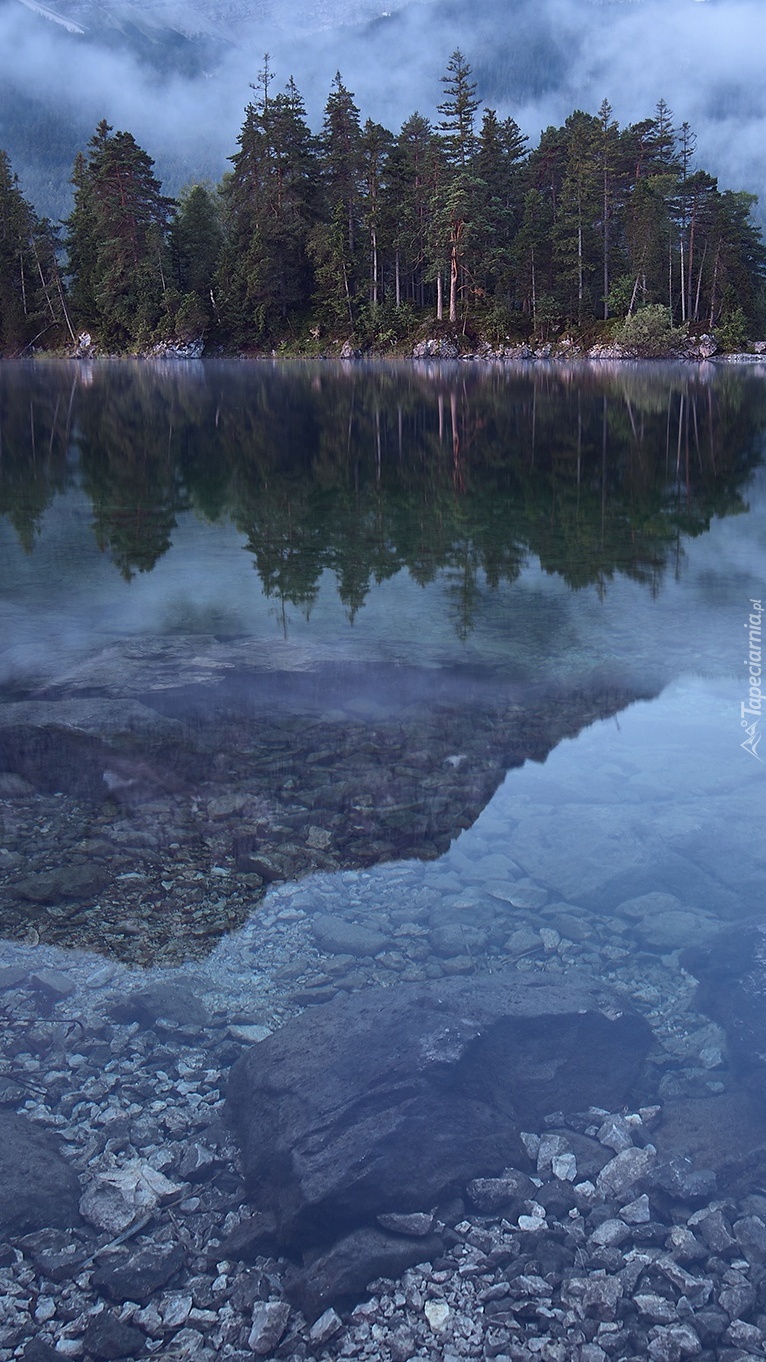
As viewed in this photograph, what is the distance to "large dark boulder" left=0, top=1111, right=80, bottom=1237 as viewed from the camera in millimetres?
3930

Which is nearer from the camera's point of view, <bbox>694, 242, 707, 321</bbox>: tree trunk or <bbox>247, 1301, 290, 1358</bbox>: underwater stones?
<bbox>247, 1301, 290, 1358</bbox>: underwater stones

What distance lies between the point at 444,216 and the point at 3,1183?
8722cm

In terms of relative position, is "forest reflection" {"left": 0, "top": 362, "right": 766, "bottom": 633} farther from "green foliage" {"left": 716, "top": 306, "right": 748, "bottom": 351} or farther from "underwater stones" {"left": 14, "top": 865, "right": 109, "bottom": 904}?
"green foliage" {"left": 716, "top": 306, "right": 748, "bottom": 351}

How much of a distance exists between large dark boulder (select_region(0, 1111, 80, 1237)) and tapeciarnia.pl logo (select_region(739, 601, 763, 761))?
5592mm

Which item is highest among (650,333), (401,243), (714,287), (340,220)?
(340,220)

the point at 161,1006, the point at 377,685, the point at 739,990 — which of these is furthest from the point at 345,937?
the point at 377,685

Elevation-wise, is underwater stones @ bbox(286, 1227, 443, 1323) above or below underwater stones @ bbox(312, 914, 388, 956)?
below

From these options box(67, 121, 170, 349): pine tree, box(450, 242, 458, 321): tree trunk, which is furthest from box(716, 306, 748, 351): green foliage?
box(67, 121, 170, 349): pine tree

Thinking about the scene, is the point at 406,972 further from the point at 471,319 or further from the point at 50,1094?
the point at 471,319

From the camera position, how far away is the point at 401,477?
2195 centimetres

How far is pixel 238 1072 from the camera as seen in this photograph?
4.65 metres

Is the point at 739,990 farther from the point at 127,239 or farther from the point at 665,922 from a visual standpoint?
the point at 127,239

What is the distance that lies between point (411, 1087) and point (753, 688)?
5909 mm

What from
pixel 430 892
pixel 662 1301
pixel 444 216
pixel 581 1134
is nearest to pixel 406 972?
pixel 430 892
